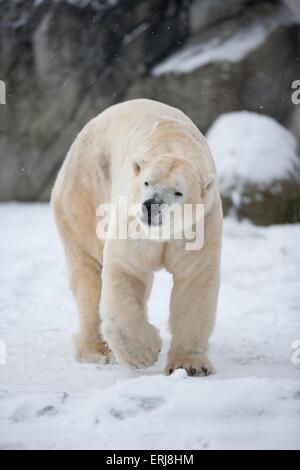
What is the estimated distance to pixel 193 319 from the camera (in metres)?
3.62

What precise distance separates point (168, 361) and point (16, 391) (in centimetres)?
93

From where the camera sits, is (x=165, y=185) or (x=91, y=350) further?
(x=91, y=350)

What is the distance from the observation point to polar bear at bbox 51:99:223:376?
3.22 m

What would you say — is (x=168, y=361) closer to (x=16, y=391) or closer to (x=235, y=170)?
(x=16, y=391)

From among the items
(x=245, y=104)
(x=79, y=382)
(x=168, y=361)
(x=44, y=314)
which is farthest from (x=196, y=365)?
(x=245, y=104)

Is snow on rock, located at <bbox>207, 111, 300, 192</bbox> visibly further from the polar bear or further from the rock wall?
the polar bear

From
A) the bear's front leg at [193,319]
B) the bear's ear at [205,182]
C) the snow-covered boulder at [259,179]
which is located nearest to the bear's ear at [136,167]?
the bear's ear at [205,182]

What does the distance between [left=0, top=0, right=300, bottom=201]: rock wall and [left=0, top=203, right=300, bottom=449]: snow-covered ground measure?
3395 mm

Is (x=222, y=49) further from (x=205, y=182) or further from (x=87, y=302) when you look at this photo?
(x=205, y=182)

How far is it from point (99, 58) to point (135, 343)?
7637 mm

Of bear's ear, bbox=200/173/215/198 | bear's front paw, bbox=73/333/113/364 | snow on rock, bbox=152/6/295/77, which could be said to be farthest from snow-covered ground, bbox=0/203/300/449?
snow on rock, bbox=152/6/295/77

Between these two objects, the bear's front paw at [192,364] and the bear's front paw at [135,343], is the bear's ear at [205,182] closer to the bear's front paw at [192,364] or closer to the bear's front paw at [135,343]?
the bear's front paw at [135,343]

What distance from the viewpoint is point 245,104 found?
1015cm

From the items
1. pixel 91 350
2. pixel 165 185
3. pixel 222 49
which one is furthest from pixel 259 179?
pixel 165 185
